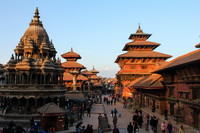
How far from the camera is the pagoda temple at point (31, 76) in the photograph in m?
23.7

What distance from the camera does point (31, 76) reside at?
24.3 meters

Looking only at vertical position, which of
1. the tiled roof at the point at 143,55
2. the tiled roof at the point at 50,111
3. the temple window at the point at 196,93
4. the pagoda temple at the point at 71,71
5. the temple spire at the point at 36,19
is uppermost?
the temple spire at the point at 36,19

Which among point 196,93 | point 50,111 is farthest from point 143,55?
point 50,111

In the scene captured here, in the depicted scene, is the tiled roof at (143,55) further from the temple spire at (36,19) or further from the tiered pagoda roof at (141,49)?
the temple spire at (36,19)

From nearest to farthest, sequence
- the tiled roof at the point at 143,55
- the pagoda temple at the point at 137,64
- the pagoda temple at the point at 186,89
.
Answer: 1. the pagoda temple at the point at 186,89
2. the tiled roof at the point at 143,55
3. the pagoda temple at the point at 137,64

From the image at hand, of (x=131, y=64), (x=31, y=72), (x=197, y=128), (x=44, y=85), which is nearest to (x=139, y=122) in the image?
(x=197, y=128)

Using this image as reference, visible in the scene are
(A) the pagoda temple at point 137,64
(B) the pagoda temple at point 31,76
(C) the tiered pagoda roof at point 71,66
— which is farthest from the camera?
(C) the tiered pagoda roof at point 71,66

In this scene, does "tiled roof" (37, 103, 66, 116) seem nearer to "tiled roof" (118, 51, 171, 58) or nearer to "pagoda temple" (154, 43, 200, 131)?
"pagoda temple" (154, 43, 200, 131)

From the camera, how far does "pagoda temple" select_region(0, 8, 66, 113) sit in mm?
23734

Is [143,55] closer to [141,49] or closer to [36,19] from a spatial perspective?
[141,49]

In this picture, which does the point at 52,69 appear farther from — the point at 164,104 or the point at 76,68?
the point at 76,68

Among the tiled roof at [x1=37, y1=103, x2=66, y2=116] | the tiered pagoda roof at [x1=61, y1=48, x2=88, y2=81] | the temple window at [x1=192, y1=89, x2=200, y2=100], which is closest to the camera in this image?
the temple window at [x1=192, y1=89, x2=200, y2=100]

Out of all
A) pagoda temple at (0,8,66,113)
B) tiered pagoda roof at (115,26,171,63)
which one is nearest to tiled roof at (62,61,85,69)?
tiered pagoda roof at (115,26,171,63)

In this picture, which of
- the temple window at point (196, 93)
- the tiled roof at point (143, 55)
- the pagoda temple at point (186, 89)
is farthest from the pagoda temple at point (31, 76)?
the tiled roof at point (143, 55)
